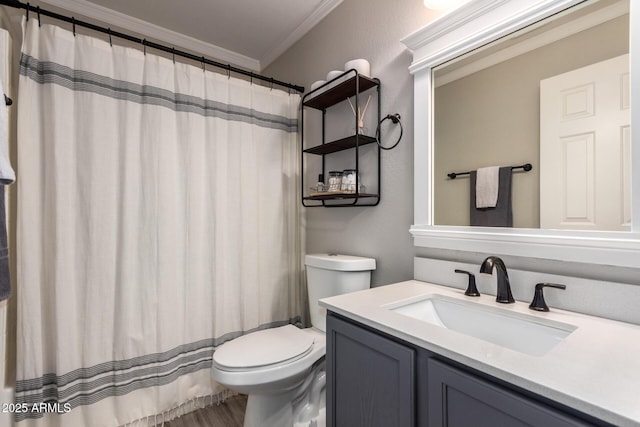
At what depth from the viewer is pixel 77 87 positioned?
1417 millimetres

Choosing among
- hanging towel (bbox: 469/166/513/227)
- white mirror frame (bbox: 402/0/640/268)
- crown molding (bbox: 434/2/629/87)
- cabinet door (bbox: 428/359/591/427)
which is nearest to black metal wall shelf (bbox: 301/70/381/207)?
white mirror frame (bbox: 402/0/640/268)

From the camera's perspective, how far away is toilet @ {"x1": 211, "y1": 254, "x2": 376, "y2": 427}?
4.16 ft

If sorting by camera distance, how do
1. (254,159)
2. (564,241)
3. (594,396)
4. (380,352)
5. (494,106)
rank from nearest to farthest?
(594,396)
(380,352)
(564,241)
(494,106)
(254,159)

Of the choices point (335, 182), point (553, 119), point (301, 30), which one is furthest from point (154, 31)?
point (553, 119)

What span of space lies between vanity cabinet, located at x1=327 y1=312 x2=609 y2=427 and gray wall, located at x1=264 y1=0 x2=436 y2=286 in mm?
610

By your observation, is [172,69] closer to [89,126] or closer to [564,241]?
[89,126]

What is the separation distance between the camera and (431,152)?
1313mm

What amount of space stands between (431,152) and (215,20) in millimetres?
1811

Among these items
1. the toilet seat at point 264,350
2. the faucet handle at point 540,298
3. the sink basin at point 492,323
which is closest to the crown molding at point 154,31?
the toilet seat at point 264,350

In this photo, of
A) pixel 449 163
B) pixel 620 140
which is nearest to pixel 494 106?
pixel 449 163

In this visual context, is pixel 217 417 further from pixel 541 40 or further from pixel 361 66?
pixel 541 40

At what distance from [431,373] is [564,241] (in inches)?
24.3

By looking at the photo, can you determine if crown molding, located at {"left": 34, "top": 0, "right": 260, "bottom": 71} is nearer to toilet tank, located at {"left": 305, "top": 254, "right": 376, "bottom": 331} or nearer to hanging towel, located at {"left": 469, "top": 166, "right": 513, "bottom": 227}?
toilet tank, located at {"left": 305, "top": 254, "right": 376, "bottom": 331}

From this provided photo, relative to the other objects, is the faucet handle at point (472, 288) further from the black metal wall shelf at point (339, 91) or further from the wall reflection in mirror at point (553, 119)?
the black metal wall shelf at point (339, 91)
